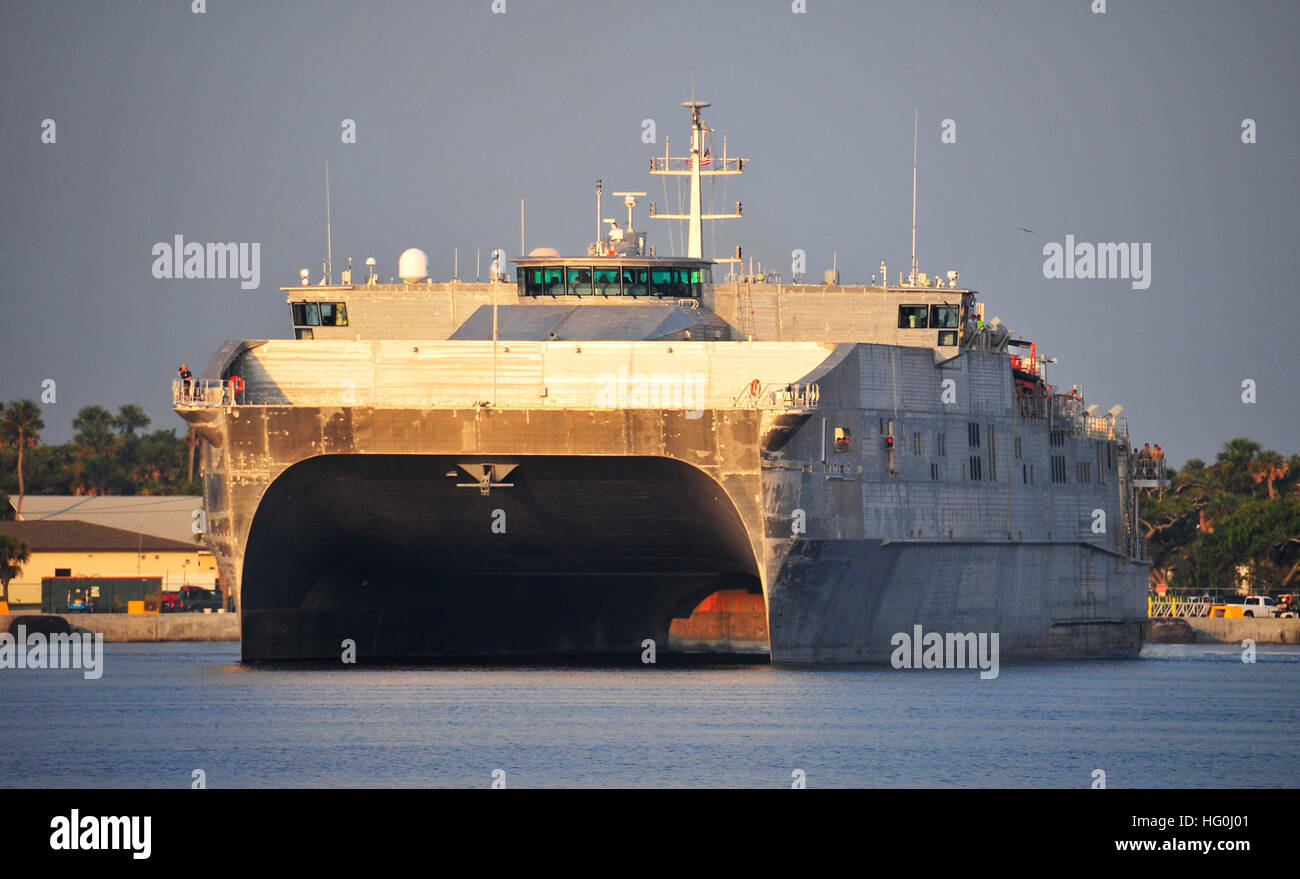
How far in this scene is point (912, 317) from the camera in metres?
62.2

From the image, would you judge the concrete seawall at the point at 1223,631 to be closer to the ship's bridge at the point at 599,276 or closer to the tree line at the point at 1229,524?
the tree line at the point at 1229,524

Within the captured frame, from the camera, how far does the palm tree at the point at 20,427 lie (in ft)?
409

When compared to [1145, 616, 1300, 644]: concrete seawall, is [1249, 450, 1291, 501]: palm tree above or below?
above

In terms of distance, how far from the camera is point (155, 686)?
55.2m

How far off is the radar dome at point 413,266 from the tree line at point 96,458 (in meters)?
67.5

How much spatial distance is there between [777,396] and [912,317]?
37.9 feet

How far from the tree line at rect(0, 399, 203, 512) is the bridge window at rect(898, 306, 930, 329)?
7469cm

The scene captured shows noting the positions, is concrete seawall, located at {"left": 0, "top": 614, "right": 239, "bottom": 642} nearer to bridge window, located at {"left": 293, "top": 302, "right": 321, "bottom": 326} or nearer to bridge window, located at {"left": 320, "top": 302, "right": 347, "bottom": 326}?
bridge window, located at {"left": 293, "top": 302, "right": 321, "bottom": 326}

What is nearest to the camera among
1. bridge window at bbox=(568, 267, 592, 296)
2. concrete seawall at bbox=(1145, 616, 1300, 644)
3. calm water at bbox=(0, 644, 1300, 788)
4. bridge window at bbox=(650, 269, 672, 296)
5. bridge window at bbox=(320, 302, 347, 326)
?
calm water at bbox=(0, 644, 1300, 788)

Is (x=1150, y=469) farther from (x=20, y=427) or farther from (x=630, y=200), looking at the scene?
(x=20, y=427)

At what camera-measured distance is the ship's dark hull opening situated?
53.3 metres

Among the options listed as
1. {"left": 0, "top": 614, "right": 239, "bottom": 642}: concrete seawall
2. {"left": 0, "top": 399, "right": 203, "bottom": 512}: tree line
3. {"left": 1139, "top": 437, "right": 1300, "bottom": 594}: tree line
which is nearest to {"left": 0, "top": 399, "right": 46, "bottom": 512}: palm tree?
{"left": 0, "top": 399, "right": 203, "bottom": 512}: tree line

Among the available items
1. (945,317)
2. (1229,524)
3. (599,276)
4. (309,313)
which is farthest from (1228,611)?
(309,313)
